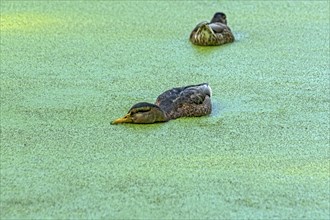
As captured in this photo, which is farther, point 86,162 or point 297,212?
point 86,162

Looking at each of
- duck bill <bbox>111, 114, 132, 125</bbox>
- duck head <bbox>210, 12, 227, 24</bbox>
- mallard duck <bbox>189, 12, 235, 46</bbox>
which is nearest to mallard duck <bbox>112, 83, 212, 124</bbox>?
duck bill <bbox>111, 114, 132, 125</bbox>

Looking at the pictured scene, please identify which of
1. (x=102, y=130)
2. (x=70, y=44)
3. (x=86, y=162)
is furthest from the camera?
(x=70, y=44)

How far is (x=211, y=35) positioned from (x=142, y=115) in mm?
1220

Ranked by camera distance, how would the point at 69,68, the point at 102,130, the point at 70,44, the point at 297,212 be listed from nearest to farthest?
1. the point at 297,212
2. the point at 102,130
3. the point at 69,68
4. the point at 70,44

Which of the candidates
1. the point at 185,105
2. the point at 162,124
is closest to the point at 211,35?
the point at 185,105

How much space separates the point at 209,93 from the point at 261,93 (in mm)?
242

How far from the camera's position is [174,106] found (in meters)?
4.35

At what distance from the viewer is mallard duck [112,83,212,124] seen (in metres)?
4.27

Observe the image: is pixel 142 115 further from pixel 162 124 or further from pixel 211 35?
pixel 211 35

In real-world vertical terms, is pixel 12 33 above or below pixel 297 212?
above

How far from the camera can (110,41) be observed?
212 inches

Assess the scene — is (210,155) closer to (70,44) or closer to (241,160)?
(241,160)

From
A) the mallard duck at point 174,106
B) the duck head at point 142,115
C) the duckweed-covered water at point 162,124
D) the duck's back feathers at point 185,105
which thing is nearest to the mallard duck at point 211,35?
the duckweed-covered water at point 162,124

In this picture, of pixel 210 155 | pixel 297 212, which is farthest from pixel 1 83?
pixel 297 212
